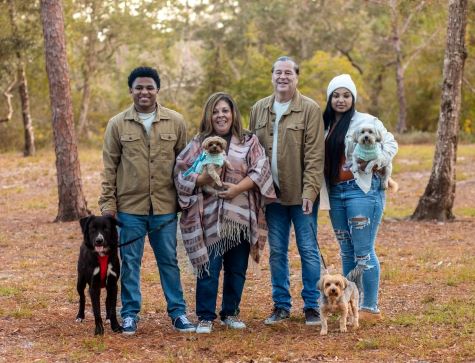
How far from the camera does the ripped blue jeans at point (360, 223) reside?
6594 millimetres

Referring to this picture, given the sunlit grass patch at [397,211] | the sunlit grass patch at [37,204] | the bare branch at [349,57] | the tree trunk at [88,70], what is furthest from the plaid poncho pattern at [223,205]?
the bare branch at [349,57]

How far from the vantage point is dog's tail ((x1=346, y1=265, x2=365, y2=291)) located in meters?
6.77

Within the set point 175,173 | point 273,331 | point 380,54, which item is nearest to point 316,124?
point 175,173

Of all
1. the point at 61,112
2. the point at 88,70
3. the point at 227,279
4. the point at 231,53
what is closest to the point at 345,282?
the point at 227,279

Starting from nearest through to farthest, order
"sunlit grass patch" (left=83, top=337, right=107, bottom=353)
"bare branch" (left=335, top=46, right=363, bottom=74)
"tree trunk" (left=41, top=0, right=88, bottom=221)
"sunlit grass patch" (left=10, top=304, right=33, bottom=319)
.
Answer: "sunlit grass patch" (left=83, top=337, right=107, bottom=353), "sunlit grass patch" (left=10, top=304, right=33, bottom=319), "tree trunk" (left=41, top=0, right=88, bottom=221), "bare branch" (left=335, top=46, right=363, bottom=74)

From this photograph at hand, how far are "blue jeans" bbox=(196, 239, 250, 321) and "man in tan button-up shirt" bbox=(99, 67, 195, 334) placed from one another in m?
0.24

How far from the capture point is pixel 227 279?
6.83 meters

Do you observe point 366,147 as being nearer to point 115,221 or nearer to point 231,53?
point 115,221

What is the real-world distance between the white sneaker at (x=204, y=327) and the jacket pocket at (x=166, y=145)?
1428 mm

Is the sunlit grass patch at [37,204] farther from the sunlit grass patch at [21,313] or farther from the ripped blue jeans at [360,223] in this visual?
the ripped blue jeans at [360,223]

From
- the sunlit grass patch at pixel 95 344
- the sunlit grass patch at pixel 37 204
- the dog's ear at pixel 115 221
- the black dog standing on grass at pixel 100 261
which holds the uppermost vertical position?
the dog's ear at pixel 115 221

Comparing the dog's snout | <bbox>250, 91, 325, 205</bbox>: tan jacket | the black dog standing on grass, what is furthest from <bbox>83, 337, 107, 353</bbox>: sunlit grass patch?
<bbox>250, 91, 325, 205</bbox>: tan jacket

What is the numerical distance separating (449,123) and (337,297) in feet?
24.8

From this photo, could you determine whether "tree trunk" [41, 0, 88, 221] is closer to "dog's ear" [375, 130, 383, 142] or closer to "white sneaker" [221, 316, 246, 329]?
"white sneaker" [221, 316, 246, 329]
